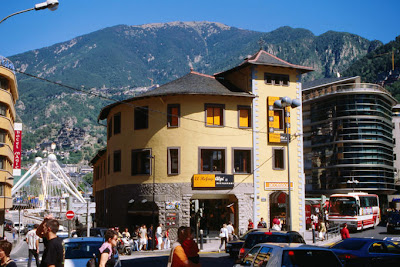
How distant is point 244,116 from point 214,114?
101 inches

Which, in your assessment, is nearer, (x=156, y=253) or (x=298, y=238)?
(x=298, y=238)

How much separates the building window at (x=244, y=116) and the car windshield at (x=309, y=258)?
96.6ft

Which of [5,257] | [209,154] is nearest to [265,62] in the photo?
[209,154]

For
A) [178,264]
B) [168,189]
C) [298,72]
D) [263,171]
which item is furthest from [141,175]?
[178,264]

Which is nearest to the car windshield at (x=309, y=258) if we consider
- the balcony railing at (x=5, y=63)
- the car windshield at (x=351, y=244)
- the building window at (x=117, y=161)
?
the car windshield at (x=351, y=244)

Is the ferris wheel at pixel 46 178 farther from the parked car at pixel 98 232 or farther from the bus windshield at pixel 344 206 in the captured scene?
the parked car at pixel 98 232

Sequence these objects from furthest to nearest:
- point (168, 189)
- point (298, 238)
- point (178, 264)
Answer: point (168, 189) < point (298, 238) < point (178, 264)

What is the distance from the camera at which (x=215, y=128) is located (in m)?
40.0

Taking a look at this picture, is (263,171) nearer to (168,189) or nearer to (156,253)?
(168,189)

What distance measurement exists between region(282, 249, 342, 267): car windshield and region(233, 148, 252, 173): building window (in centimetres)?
2839

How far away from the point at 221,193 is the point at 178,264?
29.4 meters

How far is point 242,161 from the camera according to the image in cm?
4066

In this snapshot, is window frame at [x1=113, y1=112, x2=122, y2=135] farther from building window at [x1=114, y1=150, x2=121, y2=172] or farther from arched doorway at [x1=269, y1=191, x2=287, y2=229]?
arched doorway at [x1=269, y1=191, x2=287, y2=229]

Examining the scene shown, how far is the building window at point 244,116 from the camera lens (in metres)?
41.1
